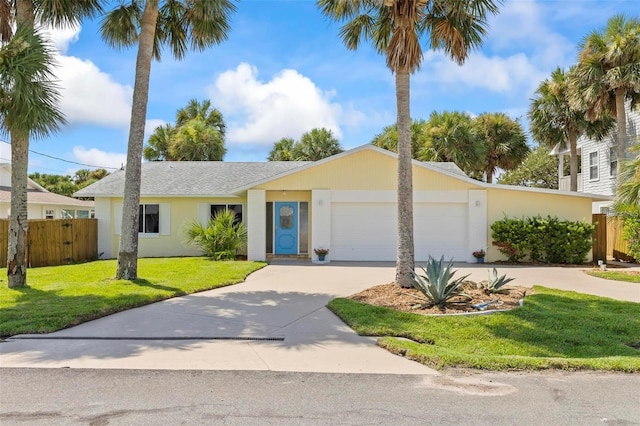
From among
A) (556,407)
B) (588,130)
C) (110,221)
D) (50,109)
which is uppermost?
(588,130)

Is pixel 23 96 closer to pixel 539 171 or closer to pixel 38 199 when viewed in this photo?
pixel 38 199

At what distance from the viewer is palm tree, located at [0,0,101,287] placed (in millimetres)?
8688

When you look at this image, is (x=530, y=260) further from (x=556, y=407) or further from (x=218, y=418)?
(x=218, y=418)

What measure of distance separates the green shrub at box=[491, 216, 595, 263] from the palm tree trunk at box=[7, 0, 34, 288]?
14463 millimetres

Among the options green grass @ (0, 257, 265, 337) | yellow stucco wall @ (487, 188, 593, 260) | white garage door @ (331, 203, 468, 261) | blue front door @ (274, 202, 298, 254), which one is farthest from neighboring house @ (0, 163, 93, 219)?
yellow stucco wall @ (487, 188, 593, 260)

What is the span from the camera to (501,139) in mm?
26562

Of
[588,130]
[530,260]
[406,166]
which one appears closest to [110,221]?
[406,166]

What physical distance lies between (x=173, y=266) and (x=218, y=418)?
425 inches

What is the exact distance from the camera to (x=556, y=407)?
393 cm

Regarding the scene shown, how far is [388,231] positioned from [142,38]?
1033 cm

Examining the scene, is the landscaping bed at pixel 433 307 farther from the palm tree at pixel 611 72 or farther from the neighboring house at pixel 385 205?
the palm tree at pixel 611 72

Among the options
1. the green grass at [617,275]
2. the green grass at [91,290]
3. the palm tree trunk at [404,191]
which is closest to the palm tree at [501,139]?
the green grass at [617,275]

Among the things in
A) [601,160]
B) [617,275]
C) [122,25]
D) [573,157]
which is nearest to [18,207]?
[122,25]

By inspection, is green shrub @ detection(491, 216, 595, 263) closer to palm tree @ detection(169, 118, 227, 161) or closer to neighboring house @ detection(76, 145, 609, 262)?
neighboring house @ detection(76, 145, 609, 262)
